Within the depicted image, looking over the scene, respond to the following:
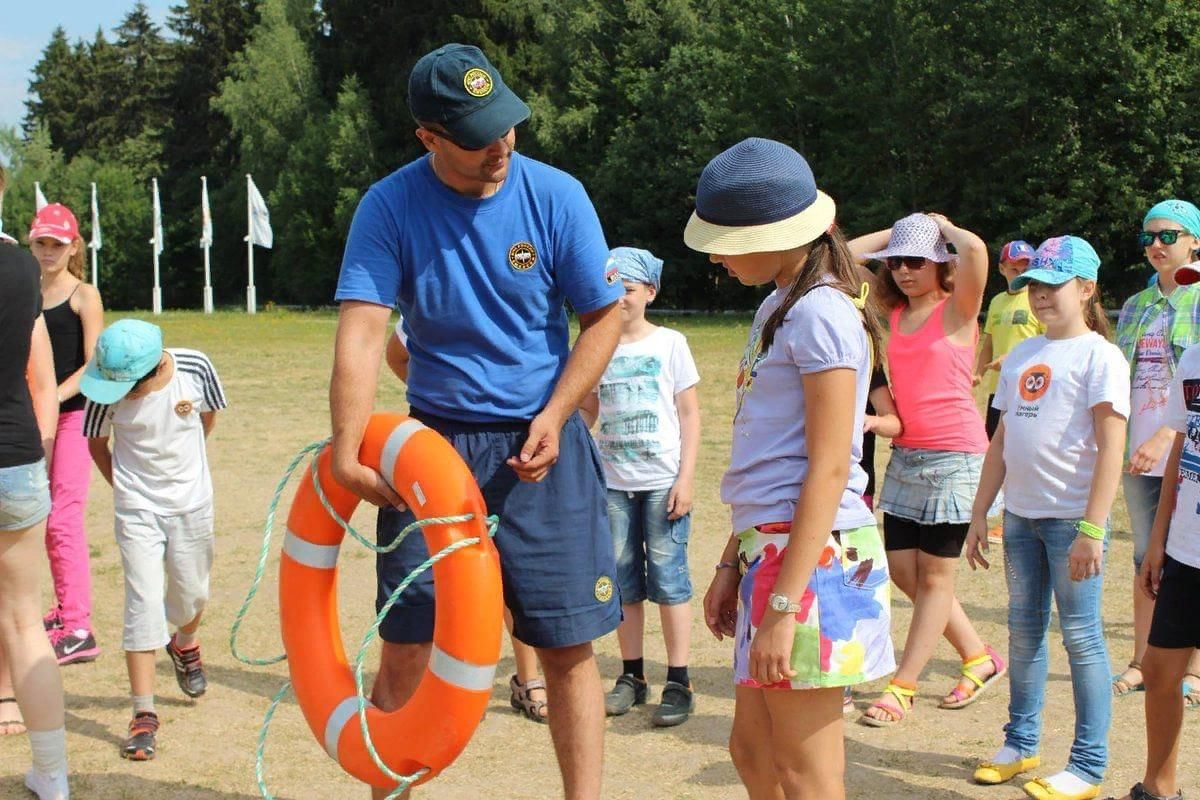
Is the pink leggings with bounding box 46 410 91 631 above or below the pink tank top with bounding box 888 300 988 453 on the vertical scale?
below

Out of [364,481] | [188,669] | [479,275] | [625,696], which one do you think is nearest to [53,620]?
[188,669]

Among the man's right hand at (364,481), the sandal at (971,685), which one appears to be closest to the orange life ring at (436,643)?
the man's right hand at (364,481)

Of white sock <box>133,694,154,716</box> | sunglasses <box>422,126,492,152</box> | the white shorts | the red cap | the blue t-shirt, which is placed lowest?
white sock <box>133,694,154,716</box>

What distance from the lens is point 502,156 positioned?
11.3 feet

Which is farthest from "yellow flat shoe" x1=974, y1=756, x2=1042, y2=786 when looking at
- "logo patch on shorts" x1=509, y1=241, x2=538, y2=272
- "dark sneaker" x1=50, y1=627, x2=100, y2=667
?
"dark sneaker" x1=50, y1=627, x2=100, y2=667

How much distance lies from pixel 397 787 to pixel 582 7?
48.5 metres

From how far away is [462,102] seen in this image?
3.35 meters

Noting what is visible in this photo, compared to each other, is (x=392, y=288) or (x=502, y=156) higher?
(x=502, y=156)

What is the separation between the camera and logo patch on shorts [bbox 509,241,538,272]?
139 inches

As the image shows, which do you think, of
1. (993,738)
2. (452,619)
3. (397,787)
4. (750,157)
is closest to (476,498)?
(452,619)

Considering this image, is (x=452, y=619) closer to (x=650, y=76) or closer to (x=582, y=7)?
(x=650, y=76)

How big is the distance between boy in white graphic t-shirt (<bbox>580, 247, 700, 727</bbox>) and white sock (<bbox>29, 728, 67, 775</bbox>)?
6.76ft

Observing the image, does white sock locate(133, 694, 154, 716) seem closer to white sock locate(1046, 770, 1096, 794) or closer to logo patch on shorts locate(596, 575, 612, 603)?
logo patch on shorts locate(596, 575, 612, 603)

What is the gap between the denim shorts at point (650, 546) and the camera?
5.27m
